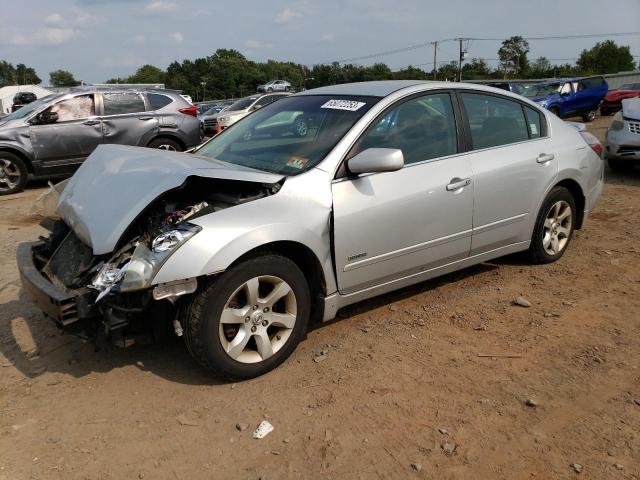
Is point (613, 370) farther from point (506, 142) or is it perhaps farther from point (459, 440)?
point (506, 142)

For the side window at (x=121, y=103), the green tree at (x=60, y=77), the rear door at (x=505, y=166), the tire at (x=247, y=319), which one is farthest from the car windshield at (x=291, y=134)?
the green tree at (x=60, y=77)

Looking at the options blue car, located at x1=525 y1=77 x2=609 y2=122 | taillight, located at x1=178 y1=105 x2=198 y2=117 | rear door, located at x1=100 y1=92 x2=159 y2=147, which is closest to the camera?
rear door, located at x1=100 y1=92 x2=159 y2=147

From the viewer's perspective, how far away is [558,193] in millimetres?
4754

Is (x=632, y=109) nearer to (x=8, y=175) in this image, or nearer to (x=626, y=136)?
(x=626, y=136)

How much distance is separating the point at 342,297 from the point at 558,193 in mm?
2438

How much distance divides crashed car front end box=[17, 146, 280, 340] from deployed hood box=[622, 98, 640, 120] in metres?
7.63

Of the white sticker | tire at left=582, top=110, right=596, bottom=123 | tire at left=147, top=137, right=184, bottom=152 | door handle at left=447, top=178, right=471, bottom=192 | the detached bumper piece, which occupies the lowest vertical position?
tire at left=582, top=110, right=596, bottom=123

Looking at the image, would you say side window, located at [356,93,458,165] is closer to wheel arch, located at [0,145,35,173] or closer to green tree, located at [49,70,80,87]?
wheel arch, located at [0,145,35,173]

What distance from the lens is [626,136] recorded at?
8617mm

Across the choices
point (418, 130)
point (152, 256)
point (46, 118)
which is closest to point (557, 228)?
point (418, 130)

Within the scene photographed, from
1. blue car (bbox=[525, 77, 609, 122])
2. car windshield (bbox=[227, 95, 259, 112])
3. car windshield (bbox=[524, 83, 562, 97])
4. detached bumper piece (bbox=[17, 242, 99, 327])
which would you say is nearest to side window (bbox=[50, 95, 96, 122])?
detached bumper piece (bbox=[17, 242, 99, 327])

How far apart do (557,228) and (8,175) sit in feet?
28.5

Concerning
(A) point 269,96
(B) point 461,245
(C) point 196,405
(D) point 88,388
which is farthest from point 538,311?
(A) point 269,96

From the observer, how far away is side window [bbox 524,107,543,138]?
4.63 metres
